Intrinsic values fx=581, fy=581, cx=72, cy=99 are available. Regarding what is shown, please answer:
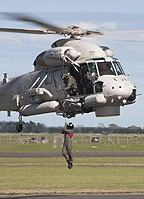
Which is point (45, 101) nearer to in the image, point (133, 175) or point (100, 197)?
point (100, 197)

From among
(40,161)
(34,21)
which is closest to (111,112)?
(34,21)

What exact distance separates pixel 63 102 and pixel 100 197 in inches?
523

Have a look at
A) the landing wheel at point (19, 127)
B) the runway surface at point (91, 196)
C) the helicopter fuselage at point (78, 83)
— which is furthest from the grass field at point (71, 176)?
the helicopter fuselage at point (78, 83)

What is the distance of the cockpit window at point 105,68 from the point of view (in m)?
28.4

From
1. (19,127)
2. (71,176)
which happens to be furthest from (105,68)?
(71,176)

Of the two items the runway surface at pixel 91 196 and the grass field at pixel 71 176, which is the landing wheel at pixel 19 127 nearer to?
the runway surface at pixel 91 196

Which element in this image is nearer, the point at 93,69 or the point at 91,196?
the point at 93,69

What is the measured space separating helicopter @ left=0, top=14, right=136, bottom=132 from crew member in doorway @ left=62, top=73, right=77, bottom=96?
5cm

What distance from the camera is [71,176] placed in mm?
59750

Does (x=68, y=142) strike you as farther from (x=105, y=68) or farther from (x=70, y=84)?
(x=105, y=68)

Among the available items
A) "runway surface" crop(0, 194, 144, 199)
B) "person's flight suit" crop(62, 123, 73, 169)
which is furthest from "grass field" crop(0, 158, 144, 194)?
"person's flight suit" crop(62, 123, 73, 169)

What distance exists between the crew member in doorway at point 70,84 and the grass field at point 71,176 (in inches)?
697

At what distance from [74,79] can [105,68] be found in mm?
1616

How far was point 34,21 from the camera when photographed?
2642 centimetres
